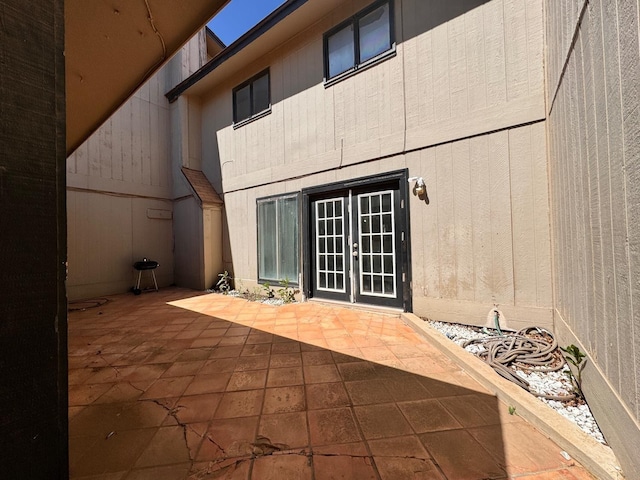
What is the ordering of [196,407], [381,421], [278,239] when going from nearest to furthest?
[381,421]
[196,407]
[278,239]

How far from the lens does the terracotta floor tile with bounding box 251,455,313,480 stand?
1.17 metres

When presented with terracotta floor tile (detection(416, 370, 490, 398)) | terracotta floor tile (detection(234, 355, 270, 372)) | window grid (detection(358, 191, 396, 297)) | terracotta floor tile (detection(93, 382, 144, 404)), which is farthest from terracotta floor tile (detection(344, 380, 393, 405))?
window grid (detection(358, 191, 396, 297))

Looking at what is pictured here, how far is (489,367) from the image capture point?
199cm

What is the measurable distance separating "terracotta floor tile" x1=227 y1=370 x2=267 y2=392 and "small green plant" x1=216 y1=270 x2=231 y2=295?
353 cm

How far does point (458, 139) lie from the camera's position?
307 centimetres

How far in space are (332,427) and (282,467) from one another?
0.36m

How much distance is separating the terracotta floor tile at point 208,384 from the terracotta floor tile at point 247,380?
0.05 metres

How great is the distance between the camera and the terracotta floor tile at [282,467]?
1175 mm

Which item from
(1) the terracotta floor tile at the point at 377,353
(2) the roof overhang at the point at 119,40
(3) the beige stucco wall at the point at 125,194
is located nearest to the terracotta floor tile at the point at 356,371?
(1) the terracotta floor tile at the point at 377,353

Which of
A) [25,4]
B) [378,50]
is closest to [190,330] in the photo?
[25,4]

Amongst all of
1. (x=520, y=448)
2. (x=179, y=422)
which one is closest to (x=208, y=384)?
(x=179, y=422)

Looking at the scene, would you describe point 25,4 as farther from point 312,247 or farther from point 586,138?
point 312,247

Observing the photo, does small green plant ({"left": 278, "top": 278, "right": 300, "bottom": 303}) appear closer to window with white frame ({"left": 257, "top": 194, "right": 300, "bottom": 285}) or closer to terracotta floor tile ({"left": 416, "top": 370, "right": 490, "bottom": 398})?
window with white frame ({"left": 257, "top": 194, "right": 300, "bottom": 285})

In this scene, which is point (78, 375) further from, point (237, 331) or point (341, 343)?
point (341, 343)
